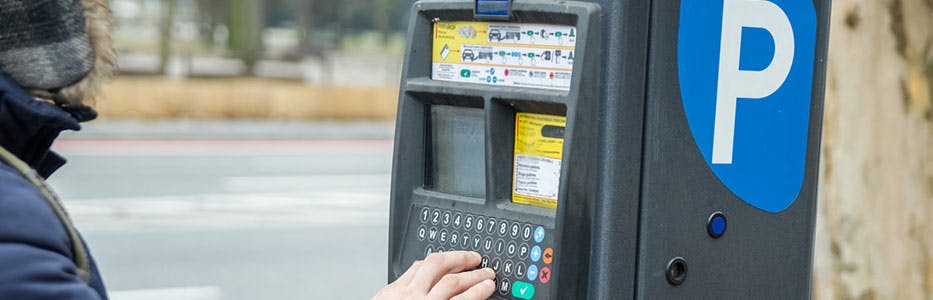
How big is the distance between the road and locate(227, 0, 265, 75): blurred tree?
5122 mm

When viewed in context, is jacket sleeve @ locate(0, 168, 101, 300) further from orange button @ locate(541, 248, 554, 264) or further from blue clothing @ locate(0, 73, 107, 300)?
orange button @ locate(541, 248, 554, 264)

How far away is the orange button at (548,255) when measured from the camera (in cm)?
181

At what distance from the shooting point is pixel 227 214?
9.72 metres

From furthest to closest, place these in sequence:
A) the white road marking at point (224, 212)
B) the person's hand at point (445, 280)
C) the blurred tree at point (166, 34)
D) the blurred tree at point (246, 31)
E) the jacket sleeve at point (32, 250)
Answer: the blurred tree at point (246, 31) < the blurred tree at point (166, 34) < the white road marking at point (224, 212) < the person's hand at point (445, 280) < the jacket sleeve at point (32, 250)

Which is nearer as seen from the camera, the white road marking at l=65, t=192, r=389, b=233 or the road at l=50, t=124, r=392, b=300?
the road at l=50, t=124, r=392, b=300

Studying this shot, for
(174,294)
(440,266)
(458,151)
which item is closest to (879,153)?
(458,151)

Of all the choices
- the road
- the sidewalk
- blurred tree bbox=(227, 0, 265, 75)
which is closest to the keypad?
the road

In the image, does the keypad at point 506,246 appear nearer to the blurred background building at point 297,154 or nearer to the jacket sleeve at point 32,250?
the jacket sleeve at point 32,250

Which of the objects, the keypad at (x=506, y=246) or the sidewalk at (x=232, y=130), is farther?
the sidewalk at (x=232, y=130)

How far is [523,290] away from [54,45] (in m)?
0.82

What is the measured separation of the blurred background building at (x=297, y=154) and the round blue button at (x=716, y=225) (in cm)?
113

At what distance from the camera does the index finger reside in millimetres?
1788

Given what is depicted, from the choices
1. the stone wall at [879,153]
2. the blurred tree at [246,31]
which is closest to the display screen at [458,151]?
the stone wall at [879,153]

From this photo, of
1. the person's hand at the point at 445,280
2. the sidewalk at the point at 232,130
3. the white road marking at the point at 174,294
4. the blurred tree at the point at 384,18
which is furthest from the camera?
the blurred tree at the point at 384,18
